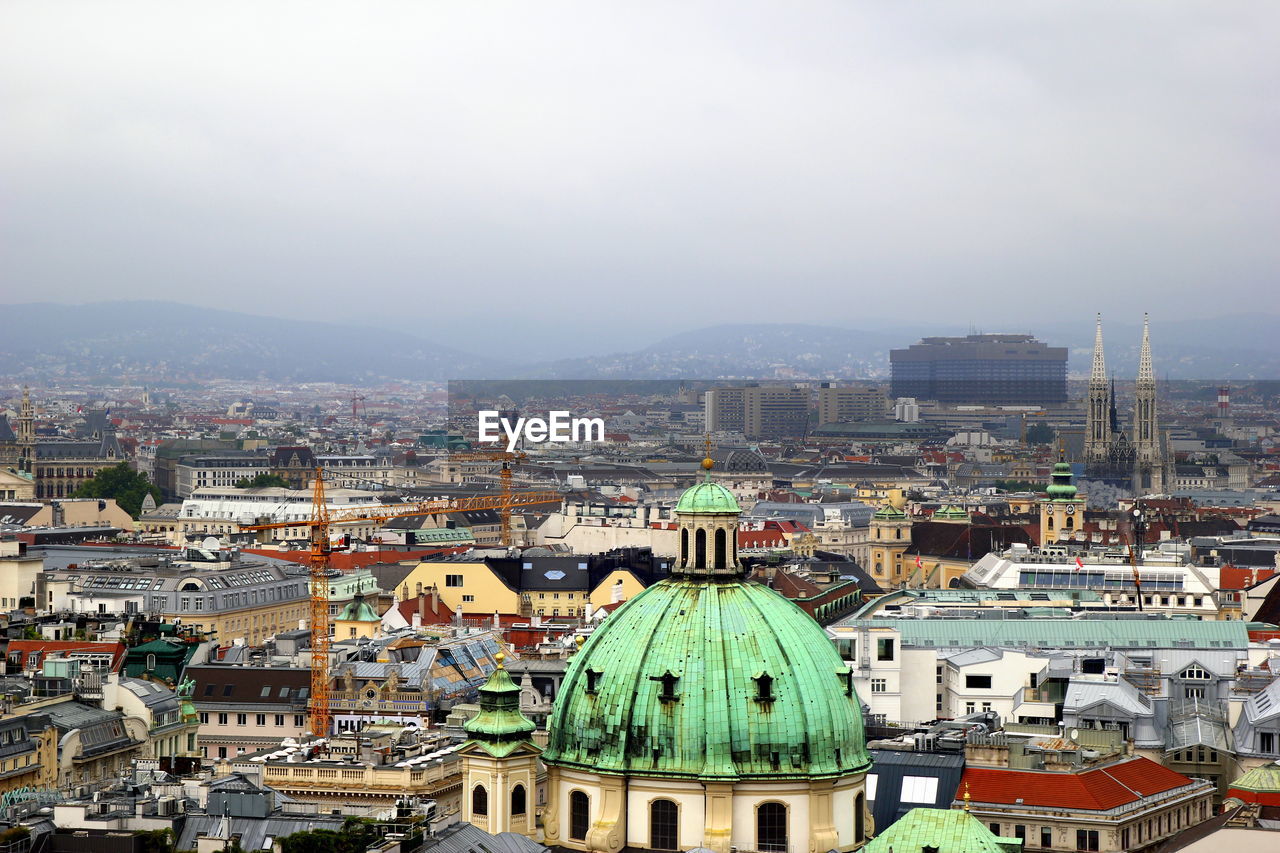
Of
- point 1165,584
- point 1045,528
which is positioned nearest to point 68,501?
point 1045,528

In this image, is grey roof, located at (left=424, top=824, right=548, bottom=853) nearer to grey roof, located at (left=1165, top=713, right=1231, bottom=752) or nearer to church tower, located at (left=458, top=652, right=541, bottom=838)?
church tower, located at (left=458, top=652, right=541, bottom=838)

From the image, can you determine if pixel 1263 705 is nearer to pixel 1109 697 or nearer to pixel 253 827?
pixel 1109 697

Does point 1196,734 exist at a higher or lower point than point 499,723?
lower

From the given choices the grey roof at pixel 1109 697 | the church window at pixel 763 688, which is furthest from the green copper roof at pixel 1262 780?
the church window at pixel 763 688

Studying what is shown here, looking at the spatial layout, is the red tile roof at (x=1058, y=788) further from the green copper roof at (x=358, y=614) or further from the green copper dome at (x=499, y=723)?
the green copper roof at (x=358, y=614)

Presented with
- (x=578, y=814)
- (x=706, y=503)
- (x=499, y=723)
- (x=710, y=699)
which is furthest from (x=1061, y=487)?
(x=710, y=699)

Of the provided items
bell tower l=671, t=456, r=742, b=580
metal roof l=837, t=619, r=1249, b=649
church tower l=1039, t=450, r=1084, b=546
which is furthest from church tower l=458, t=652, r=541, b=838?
church tower l=1039, t=450, r=1084, b=546

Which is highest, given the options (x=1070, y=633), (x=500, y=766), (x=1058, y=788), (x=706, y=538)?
(x=706, y=538)
